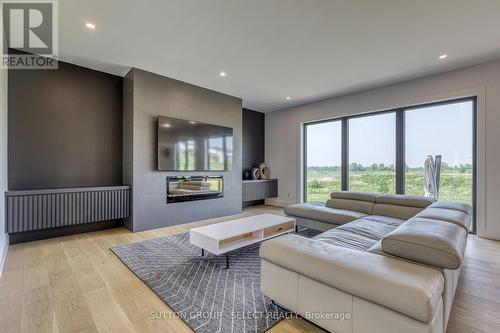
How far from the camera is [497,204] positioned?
328cm

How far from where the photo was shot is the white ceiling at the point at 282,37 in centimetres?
220

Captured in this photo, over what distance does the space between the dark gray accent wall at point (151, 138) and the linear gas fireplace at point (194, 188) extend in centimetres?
9

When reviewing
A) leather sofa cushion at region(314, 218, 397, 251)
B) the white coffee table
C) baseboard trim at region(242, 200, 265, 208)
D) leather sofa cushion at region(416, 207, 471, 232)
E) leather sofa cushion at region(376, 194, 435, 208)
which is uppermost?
leather sofa cushion at region(416, 207, 471, 232)

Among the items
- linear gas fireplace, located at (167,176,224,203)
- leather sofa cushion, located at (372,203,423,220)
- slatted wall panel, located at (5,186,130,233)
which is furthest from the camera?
linear gas fireplace, located at (167,176,224,203)

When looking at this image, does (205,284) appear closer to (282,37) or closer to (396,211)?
(396,211)

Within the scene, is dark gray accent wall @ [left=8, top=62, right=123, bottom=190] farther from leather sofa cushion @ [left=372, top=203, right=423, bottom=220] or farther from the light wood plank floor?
leather sofa cushion @ [left=372, top=203, right=423, bottom=220]

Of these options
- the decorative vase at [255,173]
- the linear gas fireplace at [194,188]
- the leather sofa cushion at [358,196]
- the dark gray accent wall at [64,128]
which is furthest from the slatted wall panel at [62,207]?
the leather sofa cushion at [358,196]

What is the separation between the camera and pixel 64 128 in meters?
3.45

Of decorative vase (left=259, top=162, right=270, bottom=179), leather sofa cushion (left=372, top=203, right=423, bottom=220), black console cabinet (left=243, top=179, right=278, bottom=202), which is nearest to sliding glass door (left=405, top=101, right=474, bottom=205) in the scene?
leather sofa cushion (left=372, top=203, right=423, bottom=220)

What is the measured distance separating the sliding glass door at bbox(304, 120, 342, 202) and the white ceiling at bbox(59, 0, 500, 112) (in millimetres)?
1513

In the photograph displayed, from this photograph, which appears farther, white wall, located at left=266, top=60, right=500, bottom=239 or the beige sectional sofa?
white wall, located at left=266, top=60, right=500, bottom=239

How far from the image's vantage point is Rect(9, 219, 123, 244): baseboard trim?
3.07 meters

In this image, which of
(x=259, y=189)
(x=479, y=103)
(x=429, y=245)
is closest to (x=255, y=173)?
(x=259, y=189)

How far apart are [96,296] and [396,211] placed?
3.51 meters
